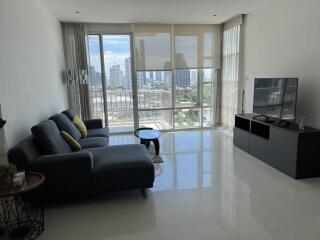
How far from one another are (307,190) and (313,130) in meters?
0.84

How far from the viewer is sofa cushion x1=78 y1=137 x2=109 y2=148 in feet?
12.1

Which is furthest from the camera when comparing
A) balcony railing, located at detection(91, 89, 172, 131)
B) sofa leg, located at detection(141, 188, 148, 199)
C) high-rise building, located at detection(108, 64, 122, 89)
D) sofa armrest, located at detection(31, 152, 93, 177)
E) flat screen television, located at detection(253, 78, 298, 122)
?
balcony railing, located at detection(91, 89, 172, 131)

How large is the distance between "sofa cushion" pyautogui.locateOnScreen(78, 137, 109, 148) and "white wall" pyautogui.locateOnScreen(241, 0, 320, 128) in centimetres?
326

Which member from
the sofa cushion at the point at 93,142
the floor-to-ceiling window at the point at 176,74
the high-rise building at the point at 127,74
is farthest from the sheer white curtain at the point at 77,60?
the sofa cushion at the point at 93,142

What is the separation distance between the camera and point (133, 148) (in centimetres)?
330

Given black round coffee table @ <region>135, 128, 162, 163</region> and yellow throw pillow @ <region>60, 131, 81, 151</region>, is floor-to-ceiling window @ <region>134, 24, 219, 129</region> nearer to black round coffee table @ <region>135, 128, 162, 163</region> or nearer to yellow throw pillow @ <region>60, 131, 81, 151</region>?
black round coffee table @ <region>135, 128, 162, 163</region>

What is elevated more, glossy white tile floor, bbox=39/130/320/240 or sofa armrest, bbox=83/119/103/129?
sofa armrest, bbox=83/119/103/129

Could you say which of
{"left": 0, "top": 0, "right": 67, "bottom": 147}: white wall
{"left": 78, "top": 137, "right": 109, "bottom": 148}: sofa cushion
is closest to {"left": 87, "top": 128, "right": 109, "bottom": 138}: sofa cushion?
{"left": 78, "top": 137, "right": 109, "bottom": 148}: sofa cushion

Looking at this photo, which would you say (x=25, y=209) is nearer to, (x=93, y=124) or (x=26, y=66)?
(x=26, y=66)

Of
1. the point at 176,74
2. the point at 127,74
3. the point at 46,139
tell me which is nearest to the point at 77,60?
the point at 127,74

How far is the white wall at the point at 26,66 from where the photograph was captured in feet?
8.70

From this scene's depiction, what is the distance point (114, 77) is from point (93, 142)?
2731mm

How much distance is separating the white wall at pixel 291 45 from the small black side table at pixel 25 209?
3.82m

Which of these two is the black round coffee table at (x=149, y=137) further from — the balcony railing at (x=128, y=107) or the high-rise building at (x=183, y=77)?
the high-rise building at (x=183, y=77)
